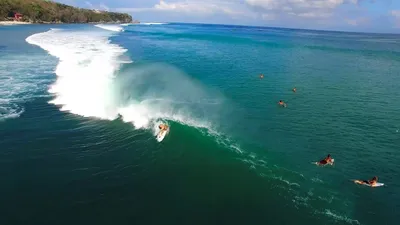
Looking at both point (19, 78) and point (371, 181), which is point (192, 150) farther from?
point (19, 78)

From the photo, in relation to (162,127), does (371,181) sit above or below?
above

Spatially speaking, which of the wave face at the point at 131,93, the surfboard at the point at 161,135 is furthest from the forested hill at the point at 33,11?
the surfboard at the point at 161,135

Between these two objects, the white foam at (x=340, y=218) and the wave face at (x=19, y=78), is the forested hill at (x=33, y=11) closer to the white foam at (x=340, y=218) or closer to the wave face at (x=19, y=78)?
the wave face at (x=19, y=78)

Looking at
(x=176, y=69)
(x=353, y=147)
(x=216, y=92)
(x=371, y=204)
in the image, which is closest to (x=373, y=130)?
(x=353, y=147)

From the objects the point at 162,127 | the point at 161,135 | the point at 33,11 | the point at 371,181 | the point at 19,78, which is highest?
the point at 33,11

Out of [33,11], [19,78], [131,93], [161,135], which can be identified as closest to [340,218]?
[161,135]
